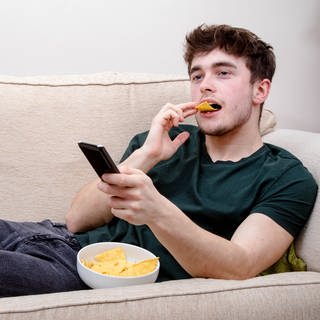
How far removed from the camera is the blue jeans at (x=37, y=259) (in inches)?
40.2

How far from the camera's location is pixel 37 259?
1107mm

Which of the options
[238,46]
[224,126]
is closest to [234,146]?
[224,126]

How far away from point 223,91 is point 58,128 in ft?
1.76

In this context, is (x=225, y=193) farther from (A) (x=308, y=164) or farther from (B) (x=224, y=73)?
(B) (x=224, y=73)

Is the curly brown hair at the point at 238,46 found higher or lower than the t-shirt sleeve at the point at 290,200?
higher

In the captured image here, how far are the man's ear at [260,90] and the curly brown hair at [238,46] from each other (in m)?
0.01

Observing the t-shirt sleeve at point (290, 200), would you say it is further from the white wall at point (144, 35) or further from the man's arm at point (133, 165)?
the white wall at point (144, 35)

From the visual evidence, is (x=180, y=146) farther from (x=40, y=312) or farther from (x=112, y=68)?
(x=40, y=312)

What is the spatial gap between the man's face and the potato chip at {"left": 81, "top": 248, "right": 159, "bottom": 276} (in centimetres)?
46

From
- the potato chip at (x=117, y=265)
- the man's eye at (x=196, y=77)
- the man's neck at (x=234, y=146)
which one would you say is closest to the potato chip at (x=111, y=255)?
the potato chip at (x=117, y=265)

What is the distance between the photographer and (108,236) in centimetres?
135

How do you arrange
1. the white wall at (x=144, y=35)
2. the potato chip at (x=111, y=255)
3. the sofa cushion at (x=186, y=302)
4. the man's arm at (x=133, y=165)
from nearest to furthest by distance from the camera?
the sofa cushion at (x=186, y=302) → the potato chip at (x=111, y=255) → the man's arm at (x=133, y=165) → the white wall at (x=144, y=35)

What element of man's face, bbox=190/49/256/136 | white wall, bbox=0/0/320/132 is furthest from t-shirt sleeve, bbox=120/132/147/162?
white wall, bbox=0/0/320/132

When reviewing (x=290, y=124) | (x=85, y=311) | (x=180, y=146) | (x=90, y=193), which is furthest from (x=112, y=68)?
(x=85, y=311)
